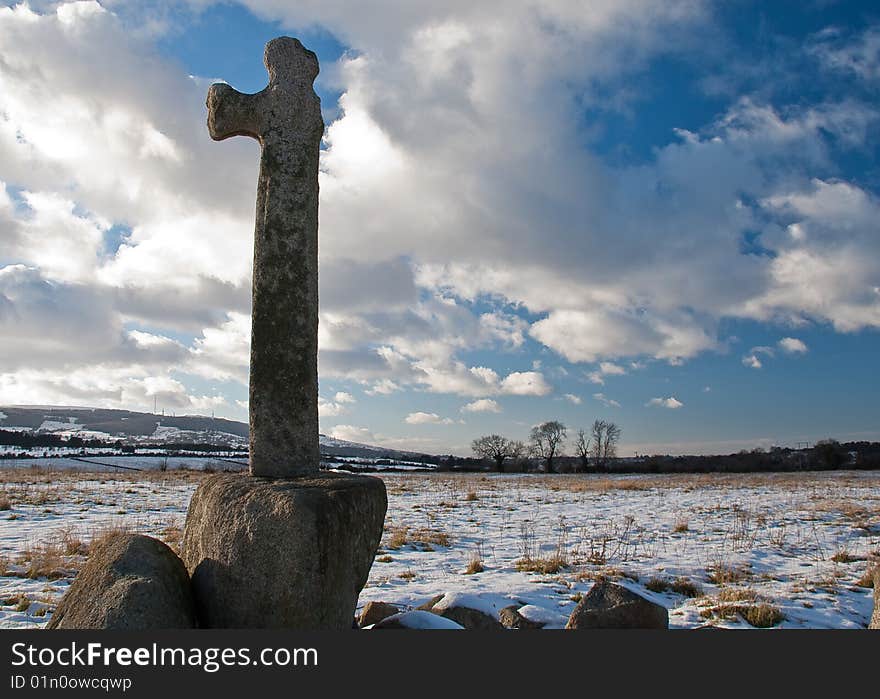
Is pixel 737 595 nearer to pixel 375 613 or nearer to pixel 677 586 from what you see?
pixel 677 586

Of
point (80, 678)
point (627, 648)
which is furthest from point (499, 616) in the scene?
point (80, 678)

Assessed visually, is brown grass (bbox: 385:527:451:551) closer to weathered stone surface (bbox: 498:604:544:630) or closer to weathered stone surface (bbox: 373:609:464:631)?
weathered stone surface (bbox: 498:604:544:630)

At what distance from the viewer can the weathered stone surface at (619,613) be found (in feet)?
17.5

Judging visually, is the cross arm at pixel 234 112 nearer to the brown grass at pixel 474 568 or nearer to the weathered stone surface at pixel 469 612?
the weathered stone surface at pixel 469 612

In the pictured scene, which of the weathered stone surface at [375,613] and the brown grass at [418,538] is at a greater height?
the weathered stone surface at [375,613]

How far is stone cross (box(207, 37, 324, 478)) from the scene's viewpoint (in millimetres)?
4711

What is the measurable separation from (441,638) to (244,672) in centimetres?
110

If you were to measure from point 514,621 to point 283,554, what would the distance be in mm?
3185

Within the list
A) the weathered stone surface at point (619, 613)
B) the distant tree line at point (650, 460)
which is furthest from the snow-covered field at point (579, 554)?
the distant tree line at point (650, 460)

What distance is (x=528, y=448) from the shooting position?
97.7 m

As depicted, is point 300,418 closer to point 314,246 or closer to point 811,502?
point 314,246

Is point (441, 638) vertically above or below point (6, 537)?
above

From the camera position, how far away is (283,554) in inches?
149

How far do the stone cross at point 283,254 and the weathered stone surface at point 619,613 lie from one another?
2.77m
